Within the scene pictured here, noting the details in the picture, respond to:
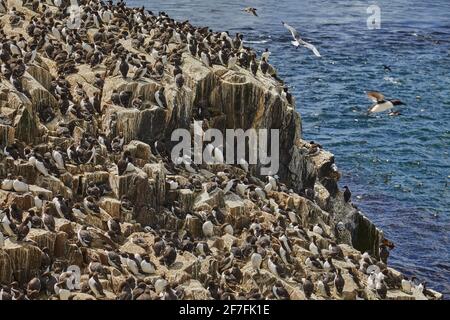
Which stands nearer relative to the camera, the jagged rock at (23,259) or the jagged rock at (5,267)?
the jagged rock at (5,267)

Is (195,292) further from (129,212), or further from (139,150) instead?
(139,150)

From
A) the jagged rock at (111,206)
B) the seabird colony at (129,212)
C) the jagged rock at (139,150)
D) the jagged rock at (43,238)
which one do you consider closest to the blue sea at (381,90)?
the seabird colony at (129,212)

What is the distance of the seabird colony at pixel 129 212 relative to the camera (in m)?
29.6

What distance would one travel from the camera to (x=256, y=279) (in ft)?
101

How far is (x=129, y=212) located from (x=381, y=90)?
35.9m

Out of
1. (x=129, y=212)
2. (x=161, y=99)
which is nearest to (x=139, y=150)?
(x=161, y=99)

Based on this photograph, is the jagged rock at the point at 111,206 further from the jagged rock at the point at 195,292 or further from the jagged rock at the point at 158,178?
the jagged rock at the point at 195,292

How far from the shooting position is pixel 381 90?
66250mm

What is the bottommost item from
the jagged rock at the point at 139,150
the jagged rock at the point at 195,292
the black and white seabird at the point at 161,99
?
the jagged rock at the point at 195,292

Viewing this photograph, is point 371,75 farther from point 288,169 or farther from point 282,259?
point 282,259

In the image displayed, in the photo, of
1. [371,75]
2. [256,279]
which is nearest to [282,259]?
[256,279]

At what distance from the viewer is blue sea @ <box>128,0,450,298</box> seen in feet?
156

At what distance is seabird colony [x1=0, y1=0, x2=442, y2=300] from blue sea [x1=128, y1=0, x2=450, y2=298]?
6482 mm

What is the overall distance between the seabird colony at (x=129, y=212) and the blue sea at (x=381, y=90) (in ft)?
21.3
